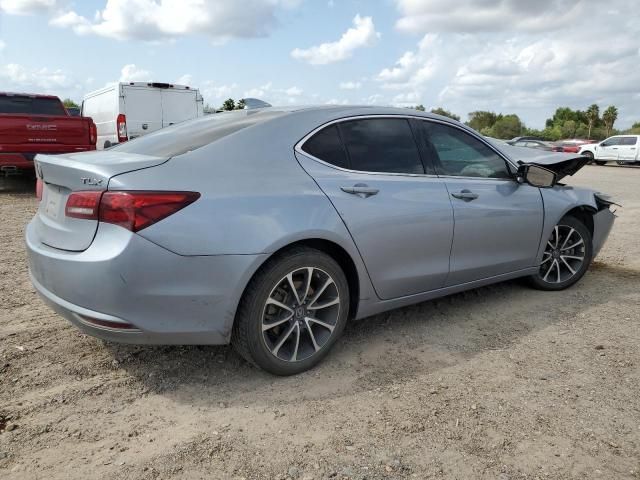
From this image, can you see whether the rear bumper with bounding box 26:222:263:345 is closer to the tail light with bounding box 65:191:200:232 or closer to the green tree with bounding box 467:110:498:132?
the tail light with bounding box 65:191:200:232

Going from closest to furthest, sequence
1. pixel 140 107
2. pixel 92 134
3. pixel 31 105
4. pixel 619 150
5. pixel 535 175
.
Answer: pixel 535 175 < pixel 92 134 < pixel 31 105 < pixel 140 107 < pixel 619 150

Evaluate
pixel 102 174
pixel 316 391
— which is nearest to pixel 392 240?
pixel 316 391

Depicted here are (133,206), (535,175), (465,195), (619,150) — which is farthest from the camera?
(619,150)

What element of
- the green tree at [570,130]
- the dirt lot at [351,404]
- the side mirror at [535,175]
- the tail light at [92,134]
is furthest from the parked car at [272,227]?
the green tree at [570,130]

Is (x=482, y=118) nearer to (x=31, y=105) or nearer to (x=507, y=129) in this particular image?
(x=507, y=129)

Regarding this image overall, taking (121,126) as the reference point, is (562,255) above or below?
below

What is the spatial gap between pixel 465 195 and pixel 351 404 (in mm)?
1766

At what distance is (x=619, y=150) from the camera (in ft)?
87.6

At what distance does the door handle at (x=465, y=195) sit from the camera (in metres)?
3.76

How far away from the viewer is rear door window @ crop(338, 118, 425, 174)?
3404 mm

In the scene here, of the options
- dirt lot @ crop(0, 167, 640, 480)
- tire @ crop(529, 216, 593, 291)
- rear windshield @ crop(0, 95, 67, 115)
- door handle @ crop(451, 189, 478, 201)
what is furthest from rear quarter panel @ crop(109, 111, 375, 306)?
rear windshield @ crop(0, 95, 67, 115)

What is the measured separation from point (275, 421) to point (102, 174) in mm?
1478

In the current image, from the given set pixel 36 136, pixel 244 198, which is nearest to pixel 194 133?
pixel 244 198

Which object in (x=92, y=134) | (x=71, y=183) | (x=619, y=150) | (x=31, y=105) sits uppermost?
(x=31, y=105)
